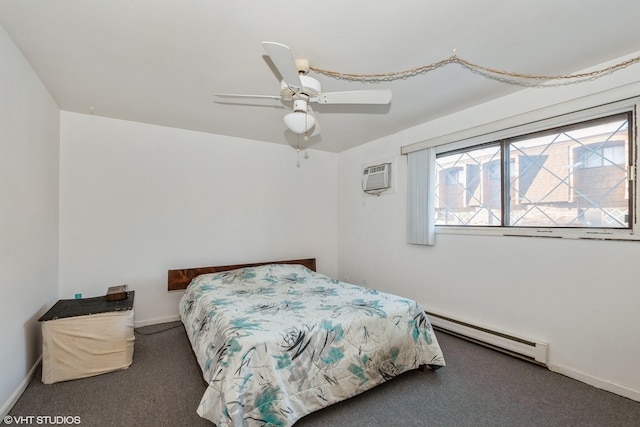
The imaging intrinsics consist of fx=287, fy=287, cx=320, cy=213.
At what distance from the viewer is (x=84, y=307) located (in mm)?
2418

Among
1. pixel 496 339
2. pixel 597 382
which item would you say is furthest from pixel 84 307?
pixel 597 382

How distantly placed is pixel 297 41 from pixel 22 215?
2271 mm

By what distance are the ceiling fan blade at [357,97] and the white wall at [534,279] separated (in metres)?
1.39

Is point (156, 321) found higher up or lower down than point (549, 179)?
lower down

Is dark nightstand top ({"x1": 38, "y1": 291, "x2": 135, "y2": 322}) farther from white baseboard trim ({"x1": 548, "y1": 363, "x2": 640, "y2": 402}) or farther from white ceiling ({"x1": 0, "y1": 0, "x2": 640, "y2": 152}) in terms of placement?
white baseboard trim ({"x1": 548, "y1": 363, "x2": 640, "y2": 402})

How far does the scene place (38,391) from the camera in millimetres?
2039

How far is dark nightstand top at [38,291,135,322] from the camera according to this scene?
2245mm

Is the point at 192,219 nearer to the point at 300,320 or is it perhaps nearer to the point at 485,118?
the point at 300,320

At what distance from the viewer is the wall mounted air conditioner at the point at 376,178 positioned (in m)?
3.75

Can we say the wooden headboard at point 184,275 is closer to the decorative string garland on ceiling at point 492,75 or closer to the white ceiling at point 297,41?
the white ceiling at point 297,41

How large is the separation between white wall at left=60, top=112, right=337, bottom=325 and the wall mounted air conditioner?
3.02ft

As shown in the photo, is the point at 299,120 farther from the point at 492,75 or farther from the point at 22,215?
the point at 22,215

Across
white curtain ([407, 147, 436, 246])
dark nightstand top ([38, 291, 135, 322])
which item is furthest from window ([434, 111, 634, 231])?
dark nightstand top ([38, 291, 135, 322])

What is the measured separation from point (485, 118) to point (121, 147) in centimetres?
385
